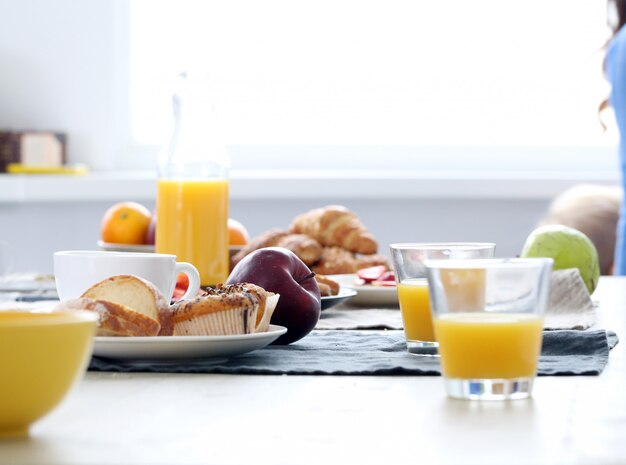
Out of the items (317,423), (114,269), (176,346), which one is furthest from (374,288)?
(317,423)

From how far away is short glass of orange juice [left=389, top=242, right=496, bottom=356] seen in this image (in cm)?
88

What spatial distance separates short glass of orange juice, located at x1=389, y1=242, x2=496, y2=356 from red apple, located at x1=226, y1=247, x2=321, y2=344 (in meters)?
0.10

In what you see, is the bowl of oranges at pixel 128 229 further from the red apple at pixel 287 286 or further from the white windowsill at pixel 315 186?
the white windowsill at pixel 315 186

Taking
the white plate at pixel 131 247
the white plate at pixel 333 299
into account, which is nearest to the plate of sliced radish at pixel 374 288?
the white plate at pixel 333 299

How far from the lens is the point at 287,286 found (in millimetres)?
969

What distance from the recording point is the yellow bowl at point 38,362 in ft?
1.80

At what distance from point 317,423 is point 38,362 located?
16 centimetres

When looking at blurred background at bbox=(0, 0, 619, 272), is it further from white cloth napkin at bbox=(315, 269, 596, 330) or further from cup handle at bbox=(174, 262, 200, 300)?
cup handle at bbox=(174, 262, 200, 300)

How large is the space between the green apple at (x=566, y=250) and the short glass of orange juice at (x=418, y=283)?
584 mm

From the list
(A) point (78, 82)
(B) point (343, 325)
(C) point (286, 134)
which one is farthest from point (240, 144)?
(B) point (343, 325)

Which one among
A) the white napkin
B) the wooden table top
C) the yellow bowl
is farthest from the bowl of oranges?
the yellow bowl

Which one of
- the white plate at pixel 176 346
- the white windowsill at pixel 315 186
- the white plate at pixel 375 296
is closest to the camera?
the white plate at pixel 176 346

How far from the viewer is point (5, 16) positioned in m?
3.39

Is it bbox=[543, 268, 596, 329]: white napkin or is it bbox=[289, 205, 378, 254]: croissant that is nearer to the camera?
bbox=[543, 268, 596, 329]: white napkin
